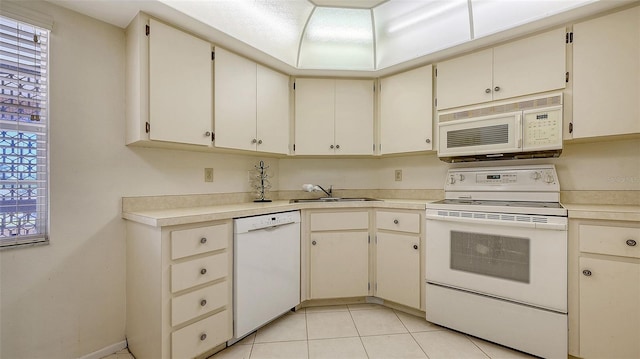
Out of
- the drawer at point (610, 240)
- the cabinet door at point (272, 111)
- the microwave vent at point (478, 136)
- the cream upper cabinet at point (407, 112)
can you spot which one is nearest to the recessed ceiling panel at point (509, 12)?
the cream upper cabinet at point (407, 112)

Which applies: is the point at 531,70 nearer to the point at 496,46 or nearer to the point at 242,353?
the point at 496,46

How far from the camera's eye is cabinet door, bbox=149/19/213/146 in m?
1.64

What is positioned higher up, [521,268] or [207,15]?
[207,15]

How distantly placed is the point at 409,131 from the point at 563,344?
5.78ft

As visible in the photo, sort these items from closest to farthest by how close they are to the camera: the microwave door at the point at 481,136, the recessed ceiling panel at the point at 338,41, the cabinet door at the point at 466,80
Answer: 1. the microwave door at the point at 481,136
2. the cabinet door at the point at 466,80
3. the recessed ceiling panel at the point at 338,41

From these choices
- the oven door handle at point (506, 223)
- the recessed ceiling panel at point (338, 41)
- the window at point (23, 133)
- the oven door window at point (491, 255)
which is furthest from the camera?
the recessed ceiling panel at point (338, 41)

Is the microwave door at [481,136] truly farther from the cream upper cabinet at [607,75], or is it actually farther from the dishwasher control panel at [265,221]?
the dishwasher control panel at [265,221]

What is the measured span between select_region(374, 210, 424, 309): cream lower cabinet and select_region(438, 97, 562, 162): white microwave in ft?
2.16

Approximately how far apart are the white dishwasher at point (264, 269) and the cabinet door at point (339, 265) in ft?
0.57

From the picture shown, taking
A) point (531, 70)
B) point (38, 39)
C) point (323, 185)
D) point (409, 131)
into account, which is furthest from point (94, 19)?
point (531, 70)

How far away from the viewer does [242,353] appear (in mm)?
1714

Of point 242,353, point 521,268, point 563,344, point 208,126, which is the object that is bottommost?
point 242,353

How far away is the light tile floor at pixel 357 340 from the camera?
1692 millimetres

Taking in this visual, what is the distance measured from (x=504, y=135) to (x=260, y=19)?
6.82 feet
